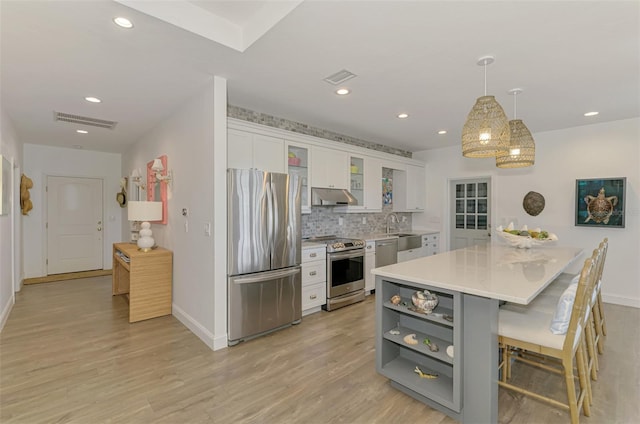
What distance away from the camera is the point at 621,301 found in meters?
4.21

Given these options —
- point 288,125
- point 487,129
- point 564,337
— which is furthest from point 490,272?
point 288,125

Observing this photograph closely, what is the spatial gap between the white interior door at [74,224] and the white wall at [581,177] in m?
7.46

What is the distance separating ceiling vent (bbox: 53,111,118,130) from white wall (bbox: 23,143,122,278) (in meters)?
2.35

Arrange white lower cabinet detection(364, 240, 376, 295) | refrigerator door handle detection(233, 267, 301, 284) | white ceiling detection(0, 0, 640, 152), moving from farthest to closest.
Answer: white lower cabinet detection(364, 240, 376, 295) → refrigerator door handle detection(233, 267, 301, 284) → white ceiling detection(0, 0, 640, 152)

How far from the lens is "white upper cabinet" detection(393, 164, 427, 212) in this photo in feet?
19.3

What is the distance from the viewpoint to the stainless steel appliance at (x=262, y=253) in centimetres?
295

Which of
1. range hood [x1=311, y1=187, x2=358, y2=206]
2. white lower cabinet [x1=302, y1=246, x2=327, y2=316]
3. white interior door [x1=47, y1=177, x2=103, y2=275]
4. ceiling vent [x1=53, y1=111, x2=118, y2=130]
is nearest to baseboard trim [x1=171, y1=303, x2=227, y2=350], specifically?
white lower cabinet [x1=302, y1=246, x2=327, y2=316]

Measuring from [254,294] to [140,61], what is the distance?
7.59ft

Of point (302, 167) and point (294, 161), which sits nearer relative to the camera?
point (294, 161)

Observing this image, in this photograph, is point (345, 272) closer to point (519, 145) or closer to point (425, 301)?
point (425, 301)

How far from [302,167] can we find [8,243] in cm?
394

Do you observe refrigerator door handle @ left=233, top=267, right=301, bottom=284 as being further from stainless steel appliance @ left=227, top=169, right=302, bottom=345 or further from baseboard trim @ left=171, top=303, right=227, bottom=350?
baseboard trim @ left=171, top=303, right=227, bottom=350

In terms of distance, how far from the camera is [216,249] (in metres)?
2.87

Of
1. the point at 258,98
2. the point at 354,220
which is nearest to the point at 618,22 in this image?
the point at 258,98
